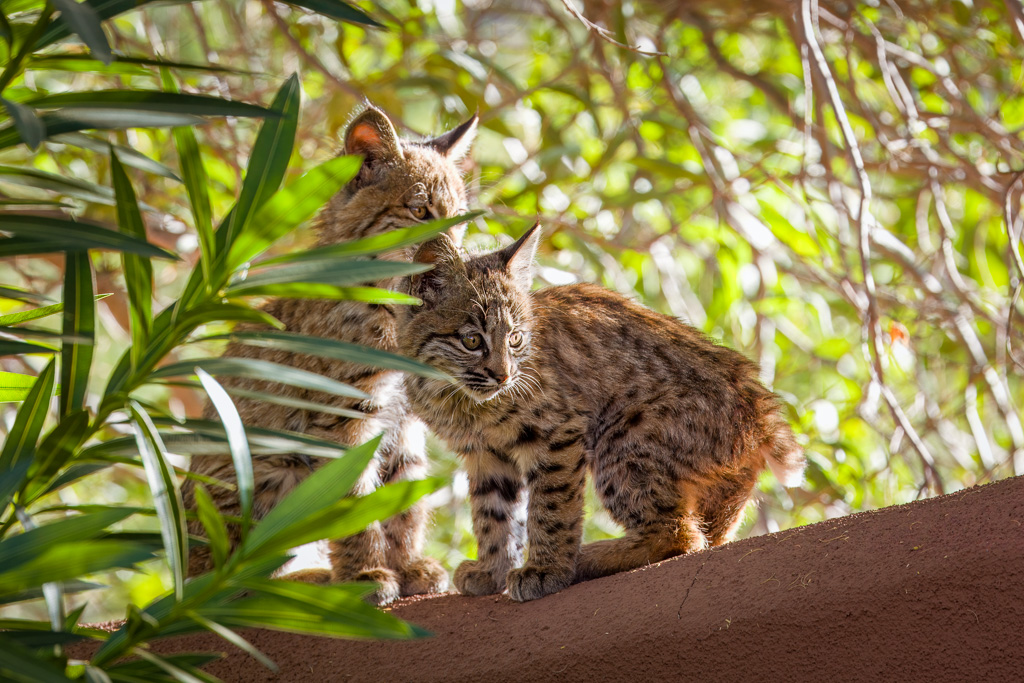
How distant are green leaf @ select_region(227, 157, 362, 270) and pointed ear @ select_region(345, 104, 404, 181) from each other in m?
2.24

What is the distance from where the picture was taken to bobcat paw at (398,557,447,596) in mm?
3625

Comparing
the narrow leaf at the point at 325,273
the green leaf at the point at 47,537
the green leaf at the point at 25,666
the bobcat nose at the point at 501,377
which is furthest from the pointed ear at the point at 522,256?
the green leaf at the point at 25,666

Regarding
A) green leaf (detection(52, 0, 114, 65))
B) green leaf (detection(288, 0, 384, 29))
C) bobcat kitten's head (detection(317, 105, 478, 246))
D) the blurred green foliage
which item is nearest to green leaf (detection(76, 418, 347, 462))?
green leaf (detection(52, 0, 114, 65))

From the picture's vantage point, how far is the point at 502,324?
330cm

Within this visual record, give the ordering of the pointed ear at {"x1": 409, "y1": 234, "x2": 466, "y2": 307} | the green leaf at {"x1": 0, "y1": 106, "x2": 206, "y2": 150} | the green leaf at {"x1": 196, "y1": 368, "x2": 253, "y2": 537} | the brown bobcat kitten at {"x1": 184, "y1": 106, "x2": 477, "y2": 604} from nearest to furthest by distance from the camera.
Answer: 1. the green leaf at {"x1": 196, "y1": 368, "x2": 253, "y2": 537}
2. the green leaf at {"x1": 0, "y1": 106, "x2": 206, "y2": 150}
3. the pointed ear at {"x1": 409, "y1": 234, "x2": 466, "y2": 307}
4. the brown bobcat kitten at {"x1": 184, "y1": 106, "x2": 477, "y2": 604}

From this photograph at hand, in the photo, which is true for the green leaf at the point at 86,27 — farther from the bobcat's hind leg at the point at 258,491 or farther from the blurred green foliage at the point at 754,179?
the blurred green foliage at the point at 754,179

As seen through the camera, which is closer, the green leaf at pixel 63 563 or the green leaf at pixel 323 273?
the green leaf at pixel 63 563

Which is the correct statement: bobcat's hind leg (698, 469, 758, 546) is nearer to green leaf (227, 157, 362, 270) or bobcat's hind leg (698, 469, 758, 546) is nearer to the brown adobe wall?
the brown adobe wall

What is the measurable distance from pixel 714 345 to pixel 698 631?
5.09 feet

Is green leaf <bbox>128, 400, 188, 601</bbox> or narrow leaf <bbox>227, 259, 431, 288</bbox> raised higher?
narrow leaf <bbox>227, 259, 431, 288</bbox>

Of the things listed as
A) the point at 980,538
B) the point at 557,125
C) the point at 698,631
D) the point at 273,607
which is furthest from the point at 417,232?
the point at 557,125

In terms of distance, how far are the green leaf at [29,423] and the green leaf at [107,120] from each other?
549 mm

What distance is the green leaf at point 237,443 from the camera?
1576mm

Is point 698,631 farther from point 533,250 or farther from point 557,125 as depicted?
point 557,125
